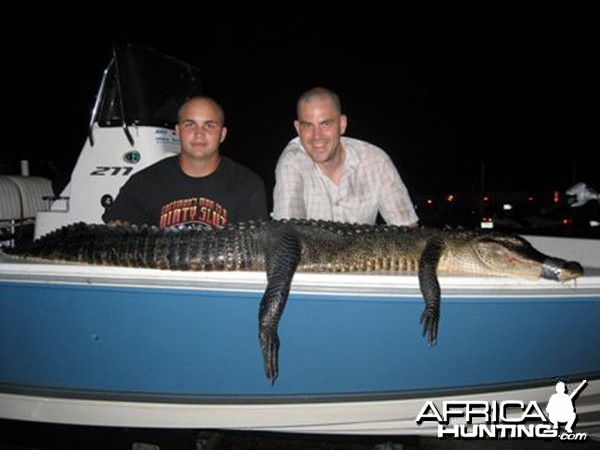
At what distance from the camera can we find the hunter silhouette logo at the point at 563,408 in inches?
96.5

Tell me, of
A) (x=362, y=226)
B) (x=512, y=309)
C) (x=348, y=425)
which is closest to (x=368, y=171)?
(x=362, y=226)

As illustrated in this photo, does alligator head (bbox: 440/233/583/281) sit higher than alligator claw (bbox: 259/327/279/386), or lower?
higher

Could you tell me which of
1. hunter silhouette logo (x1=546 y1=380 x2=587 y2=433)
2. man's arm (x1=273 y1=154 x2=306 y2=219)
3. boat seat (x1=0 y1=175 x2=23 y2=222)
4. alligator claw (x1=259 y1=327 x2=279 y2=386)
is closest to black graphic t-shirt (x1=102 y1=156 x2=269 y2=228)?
man's arm (x1=273 y1=154 x2=306 y2=219)

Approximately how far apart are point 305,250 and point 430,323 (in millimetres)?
810

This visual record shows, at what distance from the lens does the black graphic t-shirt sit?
10.1ft

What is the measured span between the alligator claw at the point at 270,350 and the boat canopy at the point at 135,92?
2.58 m

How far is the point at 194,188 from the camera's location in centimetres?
310

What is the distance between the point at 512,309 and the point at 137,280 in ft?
5.92

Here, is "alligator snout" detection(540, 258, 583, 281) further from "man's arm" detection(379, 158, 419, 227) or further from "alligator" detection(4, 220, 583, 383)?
"man's arm" detection(379, 158, 419, 227)

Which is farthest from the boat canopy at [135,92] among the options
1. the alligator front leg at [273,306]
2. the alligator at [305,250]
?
the alligator front leg at [273,306]

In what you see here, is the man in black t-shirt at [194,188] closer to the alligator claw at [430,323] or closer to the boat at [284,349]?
the boat at [284,349]

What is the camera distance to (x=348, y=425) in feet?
8.04

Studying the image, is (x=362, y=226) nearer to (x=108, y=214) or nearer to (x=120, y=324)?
(x=120, y=324)

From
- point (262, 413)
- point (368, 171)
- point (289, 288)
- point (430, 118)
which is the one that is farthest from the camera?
point (430, 118)
